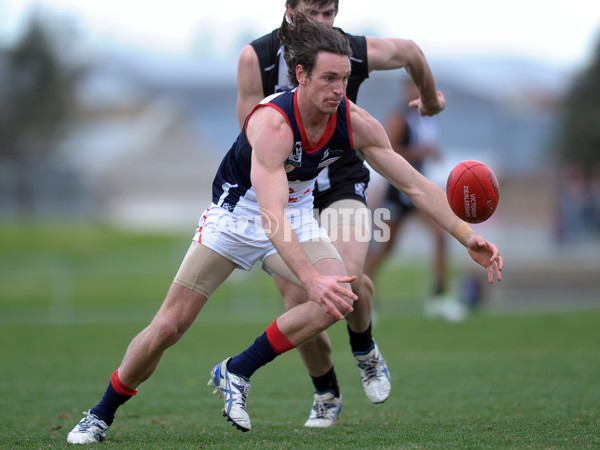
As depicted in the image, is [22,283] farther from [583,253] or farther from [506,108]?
[506,108]

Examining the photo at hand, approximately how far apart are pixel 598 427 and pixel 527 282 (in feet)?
36.4

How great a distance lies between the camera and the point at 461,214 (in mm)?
4570

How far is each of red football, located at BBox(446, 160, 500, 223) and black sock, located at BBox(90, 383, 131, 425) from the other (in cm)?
220

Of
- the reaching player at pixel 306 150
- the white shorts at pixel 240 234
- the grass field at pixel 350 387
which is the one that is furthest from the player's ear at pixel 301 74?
the grass field at pixel 350 387

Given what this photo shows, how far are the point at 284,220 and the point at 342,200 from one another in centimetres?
125

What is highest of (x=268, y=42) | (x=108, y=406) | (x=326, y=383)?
(x=268, y=42)

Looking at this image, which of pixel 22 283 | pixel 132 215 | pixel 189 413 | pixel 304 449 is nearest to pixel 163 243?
pixel 22 283

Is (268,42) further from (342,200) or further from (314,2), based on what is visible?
(342,200)

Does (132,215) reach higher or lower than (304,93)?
lower

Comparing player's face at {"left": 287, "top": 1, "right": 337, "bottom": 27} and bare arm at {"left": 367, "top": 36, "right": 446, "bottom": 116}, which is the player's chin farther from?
bare arm at {"left": 367, "top": 36, "right": 446, "bottom": 116}

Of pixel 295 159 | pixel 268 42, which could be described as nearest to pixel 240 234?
pixel 295 159

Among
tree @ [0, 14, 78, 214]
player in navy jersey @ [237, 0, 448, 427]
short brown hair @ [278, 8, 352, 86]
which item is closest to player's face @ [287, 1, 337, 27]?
player in navy jersey @ [237, 0, 448, 427]

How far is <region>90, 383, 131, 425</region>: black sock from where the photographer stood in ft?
15.2

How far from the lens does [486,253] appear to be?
4387 millimetres
